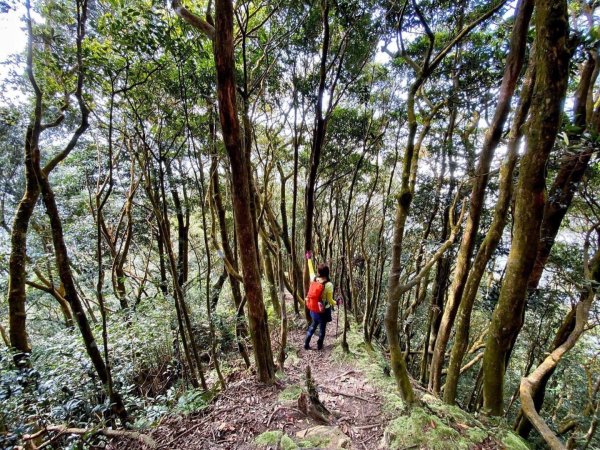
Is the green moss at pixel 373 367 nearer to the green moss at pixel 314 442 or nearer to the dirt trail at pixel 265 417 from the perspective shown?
the dirt trail at pixel 265 417

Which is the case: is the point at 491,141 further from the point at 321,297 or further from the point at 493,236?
the point at 321,297

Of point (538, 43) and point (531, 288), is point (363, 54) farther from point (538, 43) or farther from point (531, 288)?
point (531, 288)

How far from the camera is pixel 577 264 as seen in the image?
505cm

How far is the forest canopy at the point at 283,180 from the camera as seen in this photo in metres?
2.71

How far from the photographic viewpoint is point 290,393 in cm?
358

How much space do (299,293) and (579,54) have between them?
6727mm

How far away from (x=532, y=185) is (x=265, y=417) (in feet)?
11.4

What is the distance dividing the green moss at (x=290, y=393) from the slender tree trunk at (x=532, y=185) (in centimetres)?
209

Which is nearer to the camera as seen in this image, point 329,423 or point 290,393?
point 329,423

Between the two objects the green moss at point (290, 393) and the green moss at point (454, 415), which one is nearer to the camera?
the green moss at point (454, 415)

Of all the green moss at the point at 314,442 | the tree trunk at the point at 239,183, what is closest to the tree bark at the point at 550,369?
the green moss at the point at 314,442

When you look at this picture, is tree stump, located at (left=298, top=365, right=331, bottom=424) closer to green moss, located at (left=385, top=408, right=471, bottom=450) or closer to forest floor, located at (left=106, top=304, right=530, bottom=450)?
forest floor, located at (left=106, top=304, right=530, bottom=450)

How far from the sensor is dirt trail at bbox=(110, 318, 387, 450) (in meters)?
2.94

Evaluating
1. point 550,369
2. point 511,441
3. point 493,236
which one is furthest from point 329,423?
point 493,236
